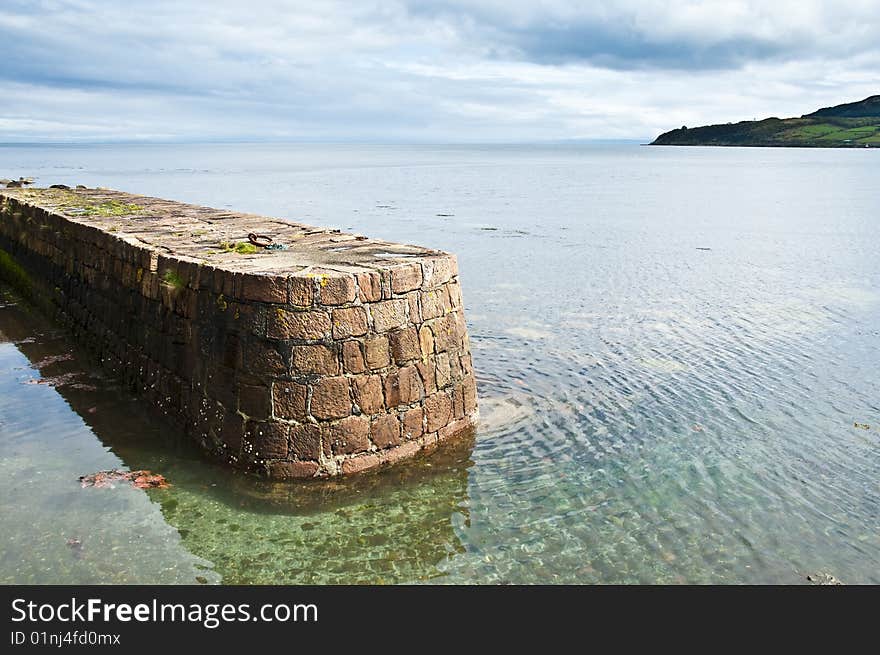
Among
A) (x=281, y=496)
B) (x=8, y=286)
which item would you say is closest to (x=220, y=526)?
(x=281, y=496)

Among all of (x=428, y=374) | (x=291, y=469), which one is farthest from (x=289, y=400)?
(x=428, y=374)

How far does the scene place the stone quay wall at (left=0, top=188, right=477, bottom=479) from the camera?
7316 millimetres

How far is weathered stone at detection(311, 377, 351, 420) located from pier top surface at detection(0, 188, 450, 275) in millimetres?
1086

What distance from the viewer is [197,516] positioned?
696cm

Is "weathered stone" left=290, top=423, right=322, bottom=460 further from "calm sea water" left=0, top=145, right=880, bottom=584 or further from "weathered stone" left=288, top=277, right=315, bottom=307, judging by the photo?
"weathered stone" left=288, top=277, right=315, bottom=307

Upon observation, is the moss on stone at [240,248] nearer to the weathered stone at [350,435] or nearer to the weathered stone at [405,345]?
the weathered stone at [405,345]

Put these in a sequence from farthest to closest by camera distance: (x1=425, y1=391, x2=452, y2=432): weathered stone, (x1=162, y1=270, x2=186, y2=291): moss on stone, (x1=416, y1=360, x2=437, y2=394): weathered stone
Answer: (x1=162, y1=270, x2=186, y2=291): moss on stone < (x1=425, y1=391, x2=452, y2=432): weathered stone < (x1=416, y1=360, x2=437, y2=394): weathered stone

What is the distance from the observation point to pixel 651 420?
31.1ft

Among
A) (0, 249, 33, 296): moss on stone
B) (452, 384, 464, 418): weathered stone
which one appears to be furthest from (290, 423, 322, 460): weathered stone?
(0, 249, 33, 296): moss on stone

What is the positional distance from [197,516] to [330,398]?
161 centimetres

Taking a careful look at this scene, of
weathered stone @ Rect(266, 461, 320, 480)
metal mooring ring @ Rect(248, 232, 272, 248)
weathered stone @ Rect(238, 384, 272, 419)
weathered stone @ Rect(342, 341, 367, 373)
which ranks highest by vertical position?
metal mooring ring @ Rect(248, 232, 272, 248)

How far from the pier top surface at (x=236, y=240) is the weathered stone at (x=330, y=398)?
1086mm

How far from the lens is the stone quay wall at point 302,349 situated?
7.32 m
